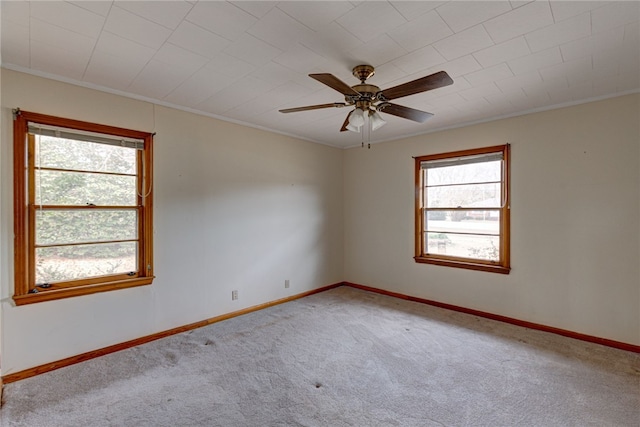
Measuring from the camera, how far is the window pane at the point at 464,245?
382cm

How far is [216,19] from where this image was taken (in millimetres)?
1808

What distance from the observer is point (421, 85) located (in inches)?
78.7

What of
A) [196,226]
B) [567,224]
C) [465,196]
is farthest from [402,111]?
[196,226]

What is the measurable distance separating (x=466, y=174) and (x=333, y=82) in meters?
2.82

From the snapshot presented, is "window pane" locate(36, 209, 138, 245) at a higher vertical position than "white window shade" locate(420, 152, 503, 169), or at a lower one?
lower

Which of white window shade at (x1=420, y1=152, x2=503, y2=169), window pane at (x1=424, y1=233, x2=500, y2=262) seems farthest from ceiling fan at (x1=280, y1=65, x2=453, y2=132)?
window pane at (x1=424, y1=233, x2=500, y2=262)

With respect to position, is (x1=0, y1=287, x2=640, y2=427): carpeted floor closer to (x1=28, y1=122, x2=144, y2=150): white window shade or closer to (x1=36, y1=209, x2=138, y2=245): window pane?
(x1=36, y1=209, x2=138, y2=245): window pane

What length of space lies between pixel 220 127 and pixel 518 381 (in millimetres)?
3950

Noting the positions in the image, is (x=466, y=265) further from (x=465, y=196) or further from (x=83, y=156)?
(x=83, y=156)

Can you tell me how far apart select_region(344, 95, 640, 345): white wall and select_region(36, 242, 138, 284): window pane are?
3715mm

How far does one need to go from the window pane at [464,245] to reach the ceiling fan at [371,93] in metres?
2.11

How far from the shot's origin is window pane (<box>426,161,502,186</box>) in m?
3.81

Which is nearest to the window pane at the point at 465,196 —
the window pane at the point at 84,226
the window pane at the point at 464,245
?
the window pane at the point at 464,245

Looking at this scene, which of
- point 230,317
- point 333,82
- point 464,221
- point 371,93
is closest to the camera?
point 333,82
